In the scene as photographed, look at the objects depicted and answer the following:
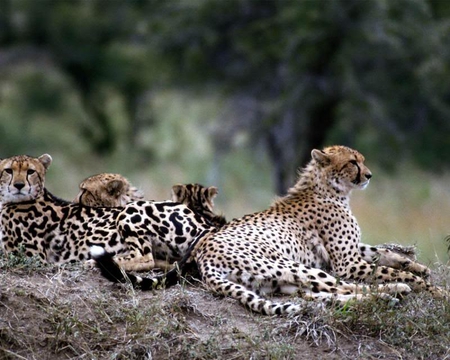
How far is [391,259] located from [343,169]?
64 cm

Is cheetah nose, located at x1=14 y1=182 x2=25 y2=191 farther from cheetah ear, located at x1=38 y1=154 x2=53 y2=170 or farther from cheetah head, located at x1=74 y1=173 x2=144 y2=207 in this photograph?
cheetah head, located at x1=74 y1=173 x2=144 y2=207

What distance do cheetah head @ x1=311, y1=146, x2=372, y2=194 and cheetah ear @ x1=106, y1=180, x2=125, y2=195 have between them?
123 cm

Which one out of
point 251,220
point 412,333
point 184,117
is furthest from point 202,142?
point 412,333

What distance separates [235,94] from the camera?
1594 centimetres

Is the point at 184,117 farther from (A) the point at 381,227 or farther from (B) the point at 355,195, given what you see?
(A) the point at 381,227

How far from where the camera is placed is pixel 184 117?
1845 centimetres

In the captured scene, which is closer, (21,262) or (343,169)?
(21,262)

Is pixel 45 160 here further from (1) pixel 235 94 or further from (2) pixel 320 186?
(1) pixel 235 94

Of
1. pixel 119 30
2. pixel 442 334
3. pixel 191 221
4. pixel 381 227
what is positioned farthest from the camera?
pixel 119 30

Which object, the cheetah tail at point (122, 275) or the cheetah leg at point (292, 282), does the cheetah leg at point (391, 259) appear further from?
the cheetah tail at point (122, 275)

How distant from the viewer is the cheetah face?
592 centimetres

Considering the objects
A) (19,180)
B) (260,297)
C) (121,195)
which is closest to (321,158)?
(121,195)

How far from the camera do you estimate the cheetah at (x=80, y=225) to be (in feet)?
19.0

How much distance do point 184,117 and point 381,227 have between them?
309 inches
